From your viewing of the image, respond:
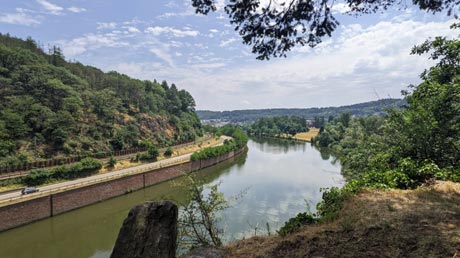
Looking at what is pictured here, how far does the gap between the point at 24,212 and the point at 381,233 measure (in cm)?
1993

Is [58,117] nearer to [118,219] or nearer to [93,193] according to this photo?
[93,193]

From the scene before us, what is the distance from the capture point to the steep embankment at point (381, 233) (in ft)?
11.2

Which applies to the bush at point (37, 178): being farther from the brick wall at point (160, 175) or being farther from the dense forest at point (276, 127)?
the dense forest at point (276, 127)

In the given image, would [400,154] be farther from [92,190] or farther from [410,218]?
[92,190]

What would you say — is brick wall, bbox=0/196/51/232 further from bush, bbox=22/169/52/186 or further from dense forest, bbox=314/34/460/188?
dense forest, bbox=314/34/460/188

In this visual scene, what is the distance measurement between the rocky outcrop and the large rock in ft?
1.38

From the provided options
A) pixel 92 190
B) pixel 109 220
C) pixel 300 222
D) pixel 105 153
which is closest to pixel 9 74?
pixel 105 153

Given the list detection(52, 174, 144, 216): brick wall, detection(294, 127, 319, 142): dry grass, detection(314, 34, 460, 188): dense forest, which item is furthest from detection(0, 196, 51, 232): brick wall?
detection(294, 127, 319, 142): dry grass

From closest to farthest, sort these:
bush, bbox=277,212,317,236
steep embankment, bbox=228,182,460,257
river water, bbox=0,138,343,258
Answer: steep embankment, bbox=228,182,460,257 < bush, bbox=277,212,317,236 < river water, bbox=0,138,343,258

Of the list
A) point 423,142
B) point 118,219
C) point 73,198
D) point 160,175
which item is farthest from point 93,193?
point 423,142

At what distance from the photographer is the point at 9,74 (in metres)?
36.1

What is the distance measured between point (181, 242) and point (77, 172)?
2382 cm

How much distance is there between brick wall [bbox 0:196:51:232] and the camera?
15.5m

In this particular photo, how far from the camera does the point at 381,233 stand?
13.0 feet
